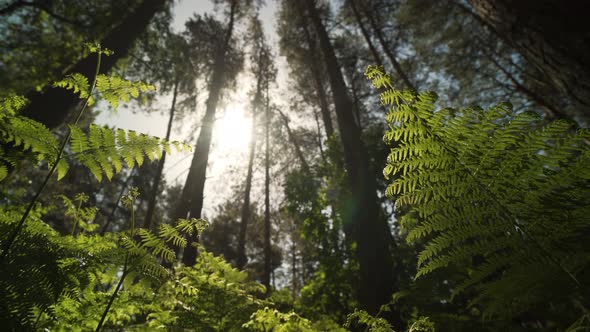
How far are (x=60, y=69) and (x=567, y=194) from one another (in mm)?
9057

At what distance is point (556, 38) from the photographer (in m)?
2.05

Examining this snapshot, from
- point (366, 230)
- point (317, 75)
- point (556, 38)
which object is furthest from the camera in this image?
point (317, 75)

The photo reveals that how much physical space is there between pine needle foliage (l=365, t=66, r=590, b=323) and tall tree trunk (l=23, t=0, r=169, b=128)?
449 cm

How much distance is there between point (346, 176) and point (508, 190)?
16.6 ft

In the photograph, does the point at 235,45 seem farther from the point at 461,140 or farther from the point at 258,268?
the point at 258,268

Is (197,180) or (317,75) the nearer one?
(197,180)

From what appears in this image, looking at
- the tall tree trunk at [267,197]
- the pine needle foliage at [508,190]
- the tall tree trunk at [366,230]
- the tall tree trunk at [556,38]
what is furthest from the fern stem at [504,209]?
the tall tree trunk at [267,197]

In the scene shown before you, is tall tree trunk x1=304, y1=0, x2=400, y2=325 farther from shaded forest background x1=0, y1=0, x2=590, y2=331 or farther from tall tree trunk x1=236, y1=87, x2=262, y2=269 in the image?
tall tree trunk x1=236, y1=87, x2=262, y2=269

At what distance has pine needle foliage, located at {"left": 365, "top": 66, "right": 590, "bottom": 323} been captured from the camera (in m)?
0.86

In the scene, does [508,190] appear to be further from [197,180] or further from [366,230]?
[197,180]

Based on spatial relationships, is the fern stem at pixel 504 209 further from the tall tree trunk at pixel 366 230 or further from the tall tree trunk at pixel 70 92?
the tall tree trunk at pixel 70 92

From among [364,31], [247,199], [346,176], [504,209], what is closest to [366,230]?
[346,176]

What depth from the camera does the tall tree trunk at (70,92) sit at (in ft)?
13.7

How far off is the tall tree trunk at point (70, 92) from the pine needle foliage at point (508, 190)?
4.49 m
